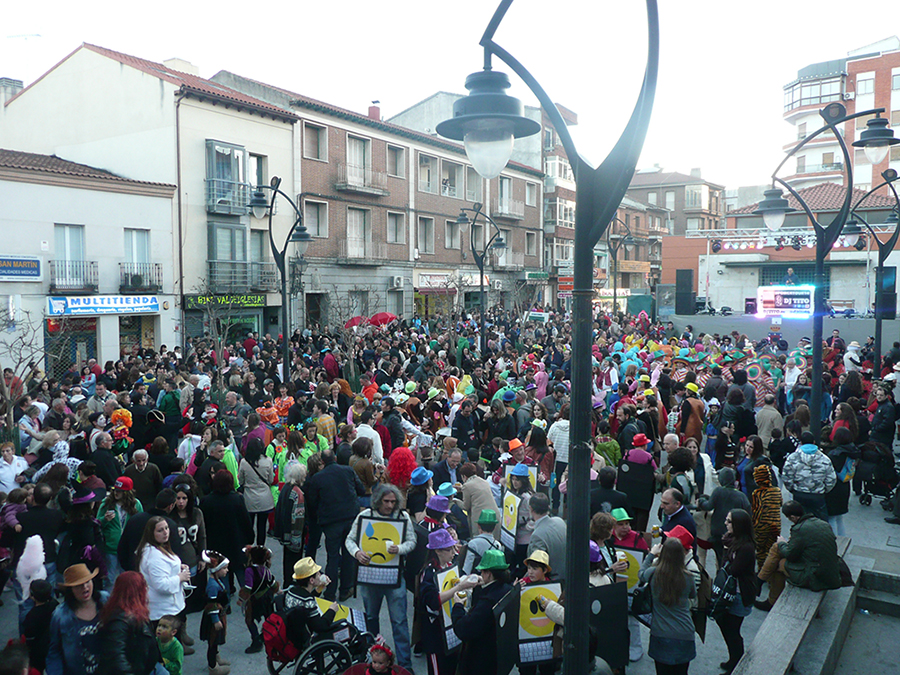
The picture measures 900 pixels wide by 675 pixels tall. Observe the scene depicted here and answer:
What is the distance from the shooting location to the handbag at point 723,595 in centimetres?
541

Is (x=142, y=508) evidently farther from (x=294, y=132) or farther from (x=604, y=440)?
(x=294, y=132)

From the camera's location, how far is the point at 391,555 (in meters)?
5.69

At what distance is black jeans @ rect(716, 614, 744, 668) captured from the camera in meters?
5.53

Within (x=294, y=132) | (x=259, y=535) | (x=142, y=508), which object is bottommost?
(x=259, y=535)

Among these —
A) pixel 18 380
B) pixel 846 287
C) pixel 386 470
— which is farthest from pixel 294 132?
pixel 846 287

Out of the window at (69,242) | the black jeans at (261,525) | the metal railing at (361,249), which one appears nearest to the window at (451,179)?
the metal railing at (361,249)

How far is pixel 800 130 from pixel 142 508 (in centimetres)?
6027

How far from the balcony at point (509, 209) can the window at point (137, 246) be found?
22986mm

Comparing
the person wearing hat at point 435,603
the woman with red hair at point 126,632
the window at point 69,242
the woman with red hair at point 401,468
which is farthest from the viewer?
the window at point 69,242

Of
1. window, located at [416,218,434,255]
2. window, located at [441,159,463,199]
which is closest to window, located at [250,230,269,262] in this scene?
window, located at [416,218,434,255]

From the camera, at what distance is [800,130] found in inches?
2165

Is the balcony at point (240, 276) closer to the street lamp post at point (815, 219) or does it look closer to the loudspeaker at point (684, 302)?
the loudspeaker at point (684, 302)

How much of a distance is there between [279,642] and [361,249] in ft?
92.0

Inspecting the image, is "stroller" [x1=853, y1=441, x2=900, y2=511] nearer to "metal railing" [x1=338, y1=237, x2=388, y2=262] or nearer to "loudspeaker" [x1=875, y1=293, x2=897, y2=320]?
"loudspeaker" [x1=875, y1=293, x2=897, y2=320]
